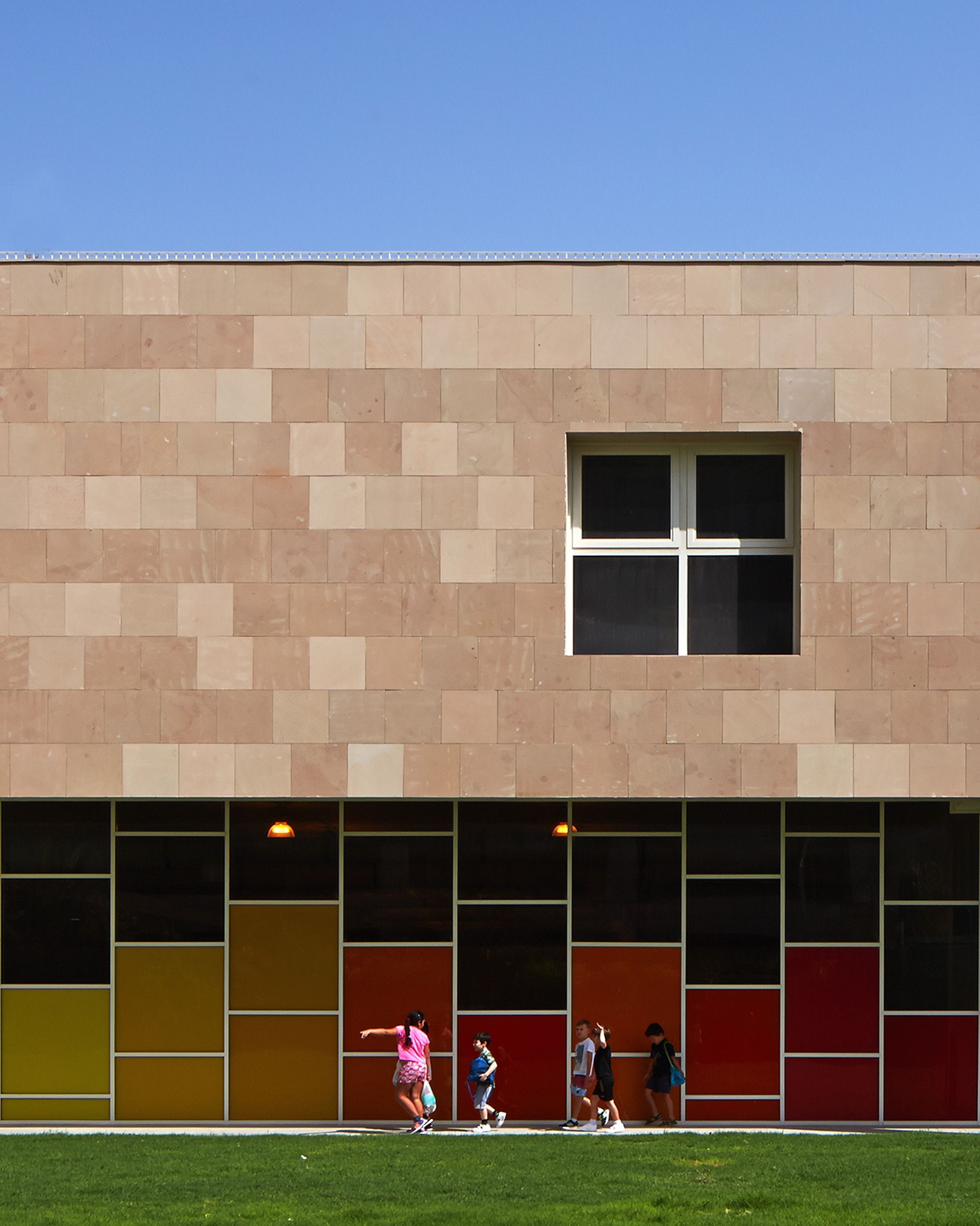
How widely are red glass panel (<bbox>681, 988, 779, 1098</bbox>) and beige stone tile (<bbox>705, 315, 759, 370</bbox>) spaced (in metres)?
8.90

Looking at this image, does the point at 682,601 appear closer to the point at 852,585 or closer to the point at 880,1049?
the point at 852,585

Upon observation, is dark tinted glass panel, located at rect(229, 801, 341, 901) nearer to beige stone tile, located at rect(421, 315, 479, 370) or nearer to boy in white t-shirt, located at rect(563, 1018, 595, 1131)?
boy in white t-shirt, located at rect(563, 1018, 595, 1131)

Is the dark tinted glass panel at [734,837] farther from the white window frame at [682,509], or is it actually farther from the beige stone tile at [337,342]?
the beige stone tile at [337,342]

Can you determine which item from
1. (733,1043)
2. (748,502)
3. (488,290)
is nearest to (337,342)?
(488,290)

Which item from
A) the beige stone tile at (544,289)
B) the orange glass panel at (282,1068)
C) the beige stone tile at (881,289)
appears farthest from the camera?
the orange glass panel at (282,1068)

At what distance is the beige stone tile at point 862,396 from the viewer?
55.3ft

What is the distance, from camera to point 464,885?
61.5ft

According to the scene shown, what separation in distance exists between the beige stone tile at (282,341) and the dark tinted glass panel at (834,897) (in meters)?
9.94

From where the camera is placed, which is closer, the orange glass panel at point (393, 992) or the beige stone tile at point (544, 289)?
the beige stone tile at point (544, 289)

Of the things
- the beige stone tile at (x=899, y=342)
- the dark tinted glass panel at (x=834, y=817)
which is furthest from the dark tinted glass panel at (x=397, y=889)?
the beige stone tile at (x=899, y=342)

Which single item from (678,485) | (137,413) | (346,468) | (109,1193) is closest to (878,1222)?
(109,1193)

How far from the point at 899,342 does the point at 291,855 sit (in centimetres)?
1109

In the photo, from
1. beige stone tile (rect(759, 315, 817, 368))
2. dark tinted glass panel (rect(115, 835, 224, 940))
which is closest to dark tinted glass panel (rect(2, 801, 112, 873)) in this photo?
dark tinted glass panel (rect(115, 835, 224, 940))

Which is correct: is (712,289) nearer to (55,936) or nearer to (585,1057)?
(585,1057)
